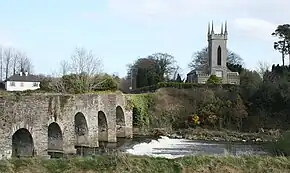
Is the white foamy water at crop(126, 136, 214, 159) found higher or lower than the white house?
lower

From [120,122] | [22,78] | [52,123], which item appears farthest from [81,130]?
[22,78]

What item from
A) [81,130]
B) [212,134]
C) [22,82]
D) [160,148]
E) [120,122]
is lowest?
[160,148]

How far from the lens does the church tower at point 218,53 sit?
68625 millimetres

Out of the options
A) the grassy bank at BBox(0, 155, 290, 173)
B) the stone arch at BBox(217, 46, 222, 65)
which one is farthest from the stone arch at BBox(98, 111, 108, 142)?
the stone arch at BBox(217, 46, 222, 65)

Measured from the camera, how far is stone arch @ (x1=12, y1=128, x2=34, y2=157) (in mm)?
22125

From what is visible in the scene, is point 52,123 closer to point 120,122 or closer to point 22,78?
point 120,122

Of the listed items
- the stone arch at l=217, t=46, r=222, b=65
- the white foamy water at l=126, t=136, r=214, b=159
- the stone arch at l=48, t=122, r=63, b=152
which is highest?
the stone arch at l=217, t=46, r=222, b=65

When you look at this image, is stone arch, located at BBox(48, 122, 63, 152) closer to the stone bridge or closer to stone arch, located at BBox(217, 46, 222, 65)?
the stone bridge

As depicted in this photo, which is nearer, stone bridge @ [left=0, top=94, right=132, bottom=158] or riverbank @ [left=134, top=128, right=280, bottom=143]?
stone bridge @ [left=0, top=94, right=132, bottom=158]

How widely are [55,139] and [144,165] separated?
557 inches

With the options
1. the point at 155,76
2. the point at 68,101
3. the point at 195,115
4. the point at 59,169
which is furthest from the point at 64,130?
the point at 155,76

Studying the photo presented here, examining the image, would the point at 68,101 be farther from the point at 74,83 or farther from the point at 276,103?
the point at 276,103

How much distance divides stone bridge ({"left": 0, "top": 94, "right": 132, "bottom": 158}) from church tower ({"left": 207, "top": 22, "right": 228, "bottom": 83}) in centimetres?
3324

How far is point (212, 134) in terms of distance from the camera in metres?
42.8
